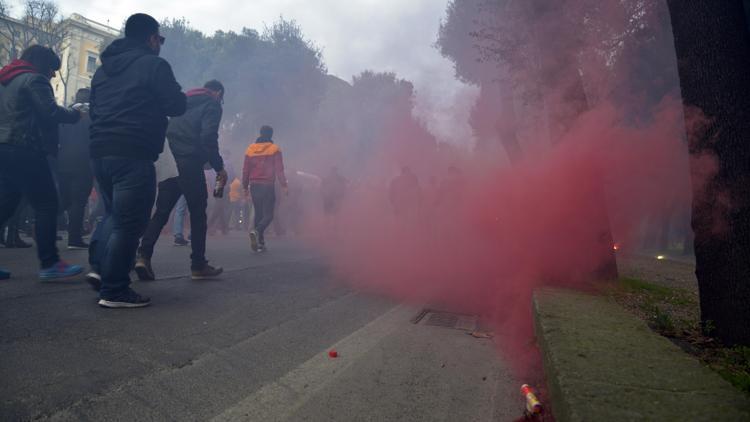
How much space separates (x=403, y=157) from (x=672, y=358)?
2531 centimetres

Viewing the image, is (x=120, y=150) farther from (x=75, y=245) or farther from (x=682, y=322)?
(x=682, y=322)

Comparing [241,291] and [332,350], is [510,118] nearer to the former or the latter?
[241,291]

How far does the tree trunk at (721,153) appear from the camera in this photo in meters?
2.58

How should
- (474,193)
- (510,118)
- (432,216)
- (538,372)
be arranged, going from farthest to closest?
1. (510,118)
2. (432,216)
3. (474,193)
4. (538,372)

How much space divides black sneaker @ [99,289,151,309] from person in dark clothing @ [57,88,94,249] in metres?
4.01

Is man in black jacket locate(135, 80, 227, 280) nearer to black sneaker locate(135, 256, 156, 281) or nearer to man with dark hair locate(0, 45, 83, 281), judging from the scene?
black sneaker locate(135, 256, 156, 281)

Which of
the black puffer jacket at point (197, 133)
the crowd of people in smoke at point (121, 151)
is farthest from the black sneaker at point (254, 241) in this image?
the black puffer jacket at point (197, 133)

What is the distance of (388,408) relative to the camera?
195 centimetres

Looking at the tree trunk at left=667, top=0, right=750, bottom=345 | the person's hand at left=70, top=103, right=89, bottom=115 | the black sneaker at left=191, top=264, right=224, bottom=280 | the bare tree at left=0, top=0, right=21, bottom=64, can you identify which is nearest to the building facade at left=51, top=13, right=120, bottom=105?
the bare tree at left=0, top=0, right=21, bottom=64

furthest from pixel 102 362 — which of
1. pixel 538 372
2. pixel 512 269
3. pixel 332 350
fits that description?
pixel 512 269

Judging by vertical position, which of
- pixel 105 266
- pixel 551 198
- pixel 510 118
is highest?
pixel 510 118

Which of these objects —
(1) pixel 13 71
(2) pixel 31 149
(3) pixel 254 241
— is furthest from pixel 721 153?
(3) pixel 254 241

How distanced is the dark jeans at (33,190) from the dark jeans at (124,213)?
1249mm

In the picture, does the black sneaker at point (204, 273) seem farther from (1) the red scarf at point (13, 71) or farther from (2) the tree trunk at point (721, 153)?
(2) the tree trunk at point (721, 153)
